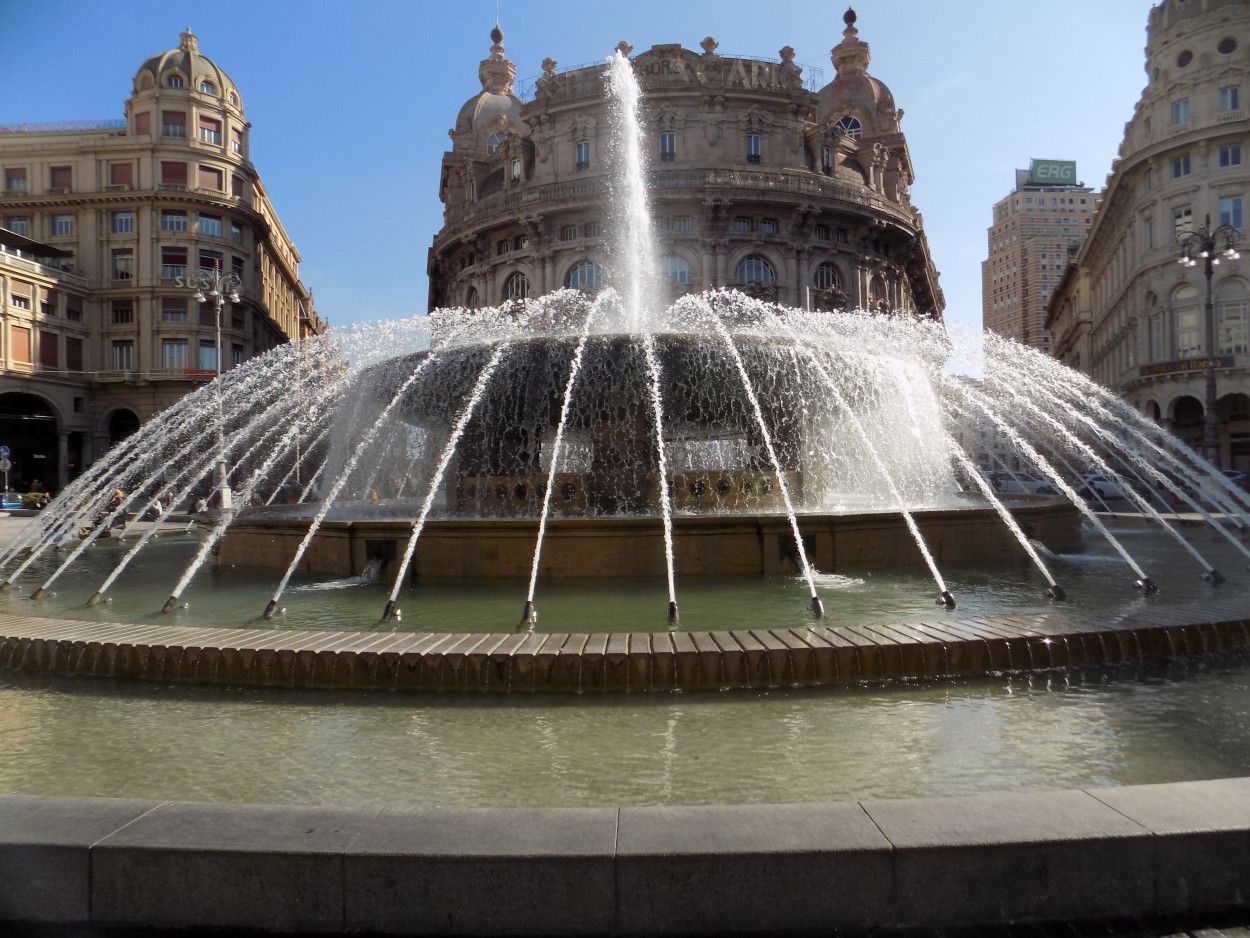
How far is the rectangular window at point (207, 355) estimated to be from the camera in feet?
162

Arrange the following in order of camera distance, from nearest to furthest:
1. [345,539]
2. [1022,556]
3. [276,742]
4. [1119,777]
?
[1119,777] → [276,742] → [345,539] → [1022,556]

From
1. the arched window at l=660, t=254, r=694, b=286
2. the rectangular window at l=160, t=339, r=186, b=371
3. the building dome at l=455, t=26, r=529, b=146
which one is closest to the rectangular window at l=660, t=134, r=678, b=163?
the arched window at l=660, t=254, r=694, b=286

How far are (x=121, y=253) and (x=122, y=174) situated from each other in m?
4.68

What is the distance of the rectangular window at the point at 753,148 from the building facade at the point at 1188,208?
20400 mm

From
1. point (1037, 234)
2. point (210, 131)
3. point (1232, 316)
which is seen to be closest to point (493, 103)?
point (210, 131)

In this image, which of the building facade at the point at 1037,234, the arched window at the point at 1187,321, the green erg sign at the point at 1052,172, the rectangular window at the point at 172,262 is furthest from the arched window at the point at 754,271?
the green erg sign at the point at 1052,172

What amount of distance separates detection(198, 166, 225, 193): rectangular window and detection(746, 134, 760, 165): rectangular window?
107ft

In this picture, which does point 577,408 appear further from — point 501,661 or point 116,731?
point 116,731

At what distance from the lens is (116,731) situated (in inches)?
150

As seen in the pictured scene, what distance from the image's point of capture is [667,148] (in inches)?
1799

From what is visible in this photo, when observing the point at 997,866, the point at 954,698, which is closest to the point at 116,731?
the point at 997,866

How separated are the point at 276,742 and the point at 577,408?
7.75 meters

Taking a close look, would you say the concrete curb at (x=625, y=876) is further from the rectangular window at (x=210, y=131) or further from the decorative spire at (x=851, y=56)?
the decorative spire at (x=851, y=56)

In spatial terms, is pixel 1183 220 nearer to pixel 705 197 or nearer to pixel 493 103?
pixel 705 197
